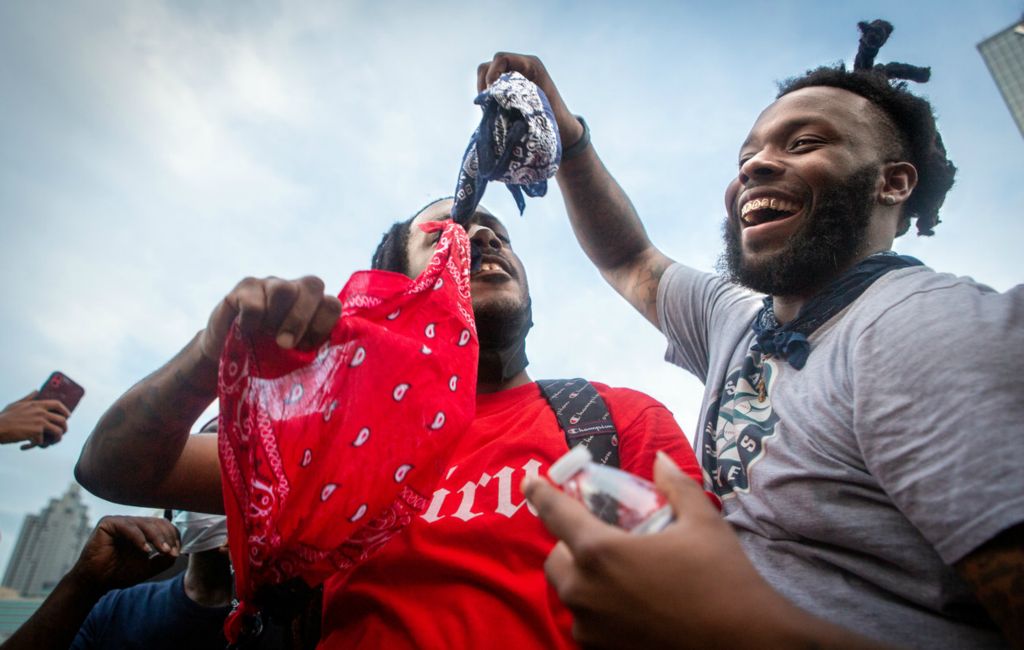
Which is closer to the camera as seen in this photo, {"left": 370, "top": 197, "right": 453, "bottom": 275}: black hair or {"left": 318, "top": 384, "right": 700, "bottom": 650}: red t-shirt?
{"left": 318, "top": 384, "right": 700, "bottom": 650}: red t-shirt

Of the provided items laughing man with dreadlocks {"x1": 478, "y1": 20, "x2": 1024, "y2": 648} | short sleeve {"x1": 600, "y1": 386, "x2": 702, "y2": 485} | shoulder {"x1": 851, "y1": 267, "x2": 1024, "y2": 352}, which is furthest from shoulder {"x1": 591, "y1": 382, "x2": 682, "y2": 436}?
shoulder {"x1": 851, "y1": 267, "x2": 1024, "y2": 352}

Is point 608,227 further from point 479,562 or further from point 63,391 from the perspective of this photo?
point 63,391

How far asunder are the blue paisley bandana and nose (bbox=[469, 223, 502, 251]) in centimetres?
134

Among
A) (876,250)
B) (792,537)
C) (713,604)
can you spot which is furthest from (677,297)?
(713,604)

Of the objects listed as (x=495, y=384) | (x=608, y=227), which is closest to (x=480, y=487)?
(x=495, y=384)

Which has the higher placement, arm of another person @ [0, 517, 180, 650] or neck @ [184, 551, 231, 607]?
arm of another person @ [0, 517, 180, 650]

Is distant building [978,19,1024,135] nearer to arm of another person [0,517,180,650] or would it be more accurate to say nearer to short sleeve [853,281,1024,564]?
short sleeve [853,281,1024,564]

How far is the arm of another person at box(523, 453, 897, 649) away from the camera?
690 mm

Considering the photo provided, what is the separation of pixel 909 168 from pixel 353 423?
230 cm

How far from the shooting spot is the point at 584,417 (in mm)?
1913

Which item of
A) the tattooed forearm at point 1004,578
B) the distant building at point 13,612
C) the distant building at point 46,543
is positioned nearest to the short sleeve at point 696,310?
the tattooed forearm at point 1004,578

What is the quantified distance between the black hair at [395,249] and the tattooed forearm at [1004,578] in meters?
2.32

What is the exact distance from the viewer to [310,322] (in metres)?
1.32

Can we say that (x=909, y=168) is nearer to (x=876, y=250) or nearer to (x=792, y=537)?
(x=876, y=250)
